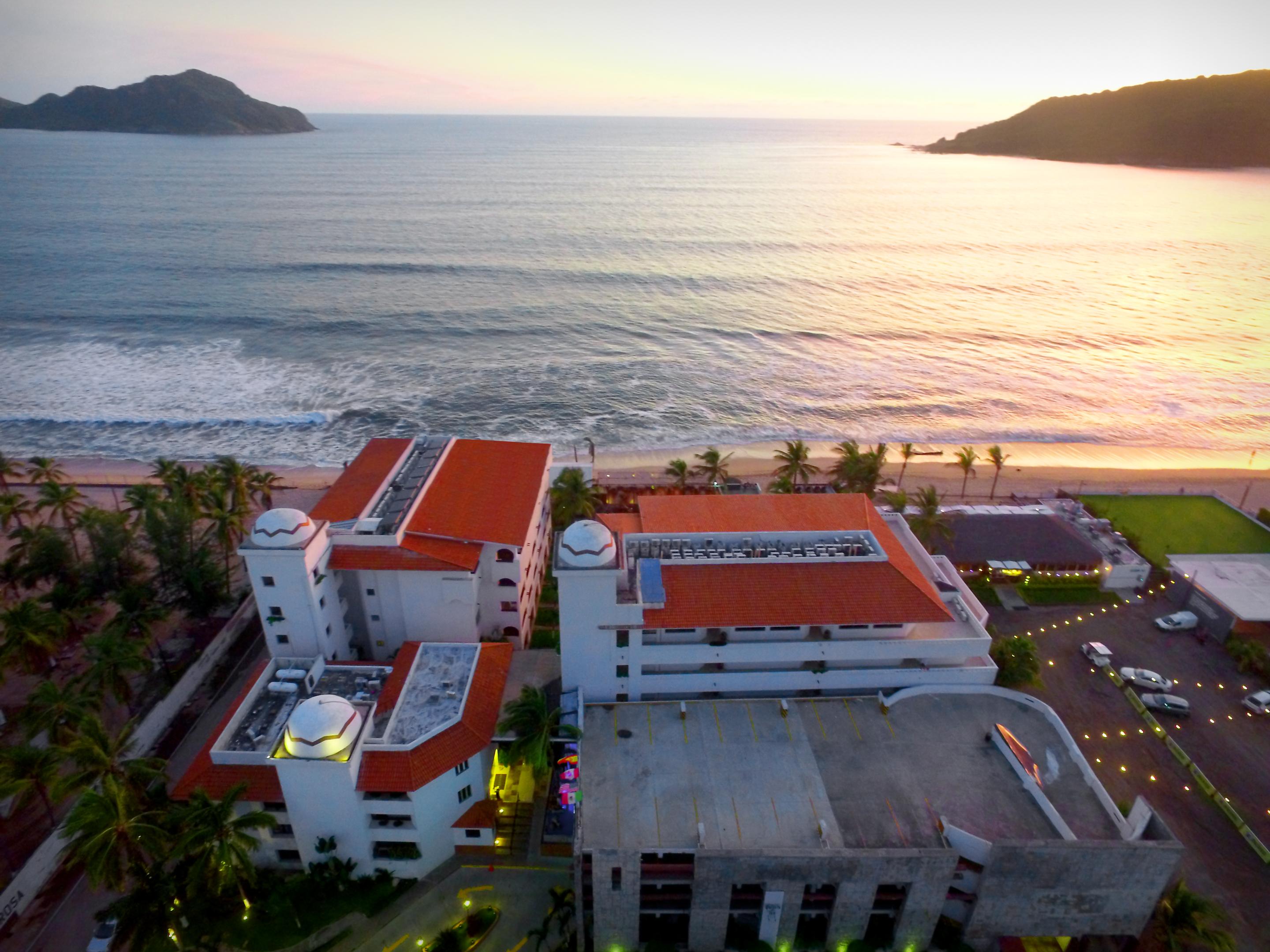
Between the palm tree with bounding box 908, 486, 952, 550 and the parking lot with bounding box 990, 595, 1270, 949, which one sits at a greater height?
the palm tree with bounding box 908, 486, 952, 550

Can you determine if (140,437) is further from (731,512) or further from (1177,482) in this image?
(1177,482)

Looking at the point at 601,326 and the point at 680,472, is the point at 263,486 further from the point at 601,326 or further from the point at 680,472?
the point at 601,326

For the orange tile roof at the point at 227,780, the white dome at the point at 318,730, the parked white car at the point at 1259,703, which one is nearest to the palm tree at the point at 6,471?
the orange tile roof at the point at 227,780

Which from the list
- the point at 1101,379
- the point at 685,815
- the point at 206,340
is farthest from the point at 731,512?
the point at 206,340

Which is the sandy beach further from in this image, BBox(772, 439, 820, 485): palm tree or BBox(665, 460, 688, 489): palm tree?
BBox(772, 439, 820, 485): palm tree

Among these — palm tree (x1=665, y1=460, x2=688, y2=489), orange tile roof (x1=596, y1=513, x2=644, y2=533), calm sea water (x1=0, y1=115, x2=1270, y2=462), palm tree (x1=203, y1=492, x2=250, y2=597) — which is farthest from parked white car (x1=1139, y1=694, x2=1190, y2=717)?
palm tree (x1=203, y1=492, x2=250, y2=597)

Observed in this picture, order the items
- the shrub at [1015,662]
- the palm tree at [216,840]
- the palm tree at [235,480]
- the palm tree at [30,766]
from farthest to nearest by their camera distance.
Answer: the palm tree at [235,480] → the shrub at [1015,662] → the palm tree at [30,766] → the palm tree at [216,840]

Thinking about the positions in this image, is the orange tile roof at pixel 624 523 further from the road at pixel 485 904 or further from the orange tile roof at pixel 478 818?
the road at pixel 485 904
